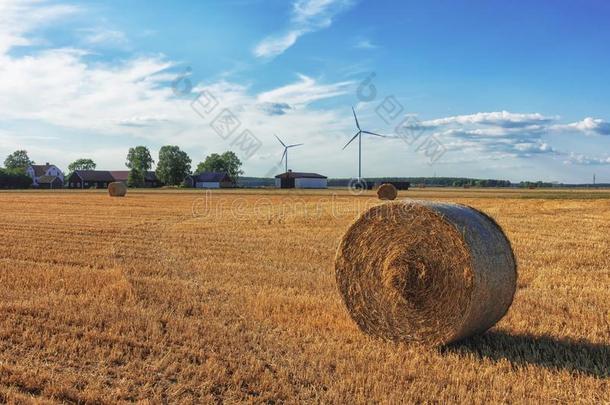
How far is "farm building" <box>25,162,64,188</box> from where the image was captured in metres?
114

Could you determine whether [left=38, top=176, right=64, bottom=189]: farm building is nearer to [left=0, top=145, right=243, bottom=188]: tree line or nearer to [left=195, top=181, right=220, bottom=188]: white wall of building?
[left=0, top=145, right=243, bottom=188]: tree line

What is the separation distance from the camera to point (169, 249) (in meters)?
14.2

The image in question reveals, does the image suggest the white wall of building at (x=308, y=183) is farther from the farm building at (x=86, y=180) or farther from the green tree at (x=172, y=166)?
the farm building at (x=86, y=180)

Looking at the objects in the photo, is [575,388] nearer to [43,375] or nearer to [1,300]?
[43,375]

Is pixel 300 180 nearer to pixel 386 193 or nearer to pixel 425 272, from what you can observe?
pixel 386 193

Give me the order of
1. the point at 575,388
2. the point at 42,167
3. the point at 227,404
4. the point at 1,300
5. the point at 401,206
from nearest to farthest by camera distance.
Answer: the point at 227,404 → the point at 575,388 → the point at 401,206 → the point at 1,300 → the point at 42,167

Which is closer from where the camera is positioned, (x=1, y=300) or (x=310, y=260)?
(x=1, y=300)

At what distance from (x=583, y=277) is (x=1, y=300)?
32.6ft

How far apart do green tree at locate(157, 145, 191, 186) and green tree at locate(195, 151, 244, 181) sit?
1666 centimetres

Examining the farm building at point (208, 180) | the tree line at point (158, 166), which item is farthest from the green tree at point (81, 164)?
the farm building at point (208, 180)

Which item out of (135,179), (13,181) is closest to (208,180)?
(135,179)

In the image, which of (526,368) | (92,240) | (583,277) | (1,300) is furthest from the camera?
(92,240)

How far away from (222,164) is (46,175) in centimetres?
3865

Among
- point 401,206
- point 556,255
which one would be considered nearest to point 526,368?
point 401,206
